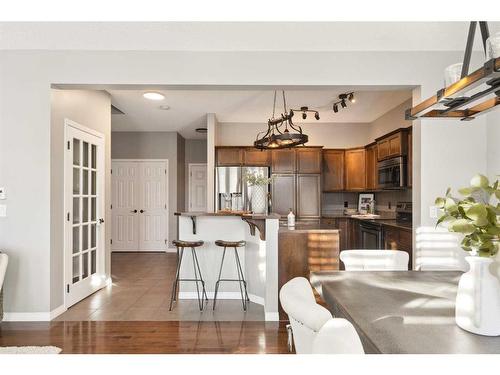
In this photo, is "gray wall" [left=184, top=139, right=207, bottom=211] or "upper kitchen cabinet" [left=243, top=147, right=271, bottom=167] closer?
"upper kitchen cabinet" [left=243, top=147, right=271, bottom=167]

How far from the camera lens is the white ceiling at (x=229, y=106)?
200 inches

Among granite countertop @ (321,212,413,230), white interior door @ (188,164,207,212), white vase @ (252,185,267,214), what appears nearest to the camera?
granite countertop @ (321,212,413,230)

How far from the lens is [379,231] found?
5020 mm

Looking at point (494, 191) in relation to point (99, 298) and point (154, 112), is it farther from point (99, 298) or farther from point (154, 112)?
point (154, 112)

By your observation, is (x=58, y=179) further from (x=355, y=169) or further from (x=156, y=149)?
(x=355, y=169)

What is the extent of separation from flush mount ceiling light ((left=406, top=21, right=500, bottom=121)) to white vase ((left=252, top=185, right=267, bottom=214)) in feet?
15.0

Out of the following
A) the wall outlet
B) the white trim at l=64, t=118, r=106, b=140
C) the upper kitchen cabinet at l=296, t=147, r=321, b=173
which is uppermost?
the white trim at l=64, t=118, r=106, b=140

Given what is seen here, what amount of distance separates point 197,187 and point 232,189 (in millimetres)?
2329

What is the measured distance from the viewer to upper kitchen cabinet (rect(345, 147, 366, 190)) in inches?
257

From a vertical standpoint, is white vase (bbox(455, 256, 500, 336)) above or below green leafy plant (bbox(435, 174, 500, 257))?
below

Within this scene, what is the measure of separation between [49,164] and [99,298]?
5.88ft

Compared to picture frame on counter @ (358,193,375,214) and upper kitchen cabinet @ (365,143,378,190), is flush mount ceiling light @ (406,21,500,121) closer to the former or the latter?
upper kitchen cabinet @ (365,143,378,190)

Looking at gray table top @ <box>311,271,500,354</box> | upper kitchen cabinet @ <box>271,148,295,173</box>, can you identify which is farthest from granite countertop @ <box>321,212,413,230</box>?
gray table top @ <box>311,271,500,354</box>

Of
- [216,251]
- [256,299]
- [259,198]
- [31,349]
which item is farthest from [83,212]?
[259,198]
